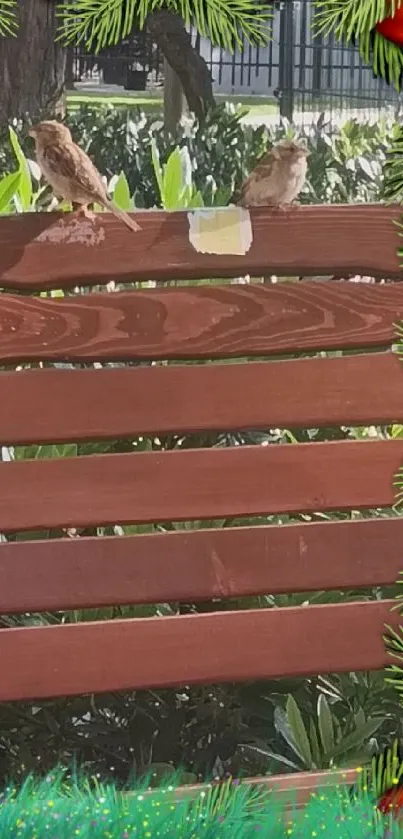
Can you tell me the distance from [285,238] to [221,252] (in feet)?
0.35

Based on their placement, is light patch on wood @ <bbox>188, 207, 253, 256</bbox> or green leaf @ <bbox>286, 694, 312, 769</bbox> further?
green leaf @ <bbox>286, 694, 312, 769</bbox>

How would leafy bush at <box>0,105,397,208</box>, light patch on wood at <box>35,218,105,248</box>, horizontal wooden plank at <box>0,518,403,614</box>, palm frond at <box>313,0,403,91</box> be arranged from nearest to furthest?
palm frond at <box>313,0,403,91</box>
light patch on wood at <box>35,218,105,248</box>
horizontal wooden plank at <box>0,518,403,614</box>
leafy bush at <box>0,105,397,208</box>

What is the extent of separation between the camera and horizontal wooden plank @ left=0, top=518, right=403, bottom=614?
6.18 ft

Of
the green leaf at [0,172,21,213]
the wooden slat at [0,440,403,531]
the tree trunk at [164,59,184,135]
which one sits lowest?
the wooden slat at [0,440,403,531]

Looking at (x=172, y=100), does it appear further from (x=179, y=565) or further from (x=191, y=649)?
(x=191, y=649)

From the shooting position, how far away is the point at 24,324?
178 centimetres

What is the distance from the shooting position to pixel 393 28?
146cm

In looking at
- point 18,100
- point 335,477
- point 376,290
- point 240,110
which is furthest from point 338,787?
point 18,100

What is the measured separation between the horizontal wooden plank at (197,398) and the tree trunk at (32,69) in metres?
0.68

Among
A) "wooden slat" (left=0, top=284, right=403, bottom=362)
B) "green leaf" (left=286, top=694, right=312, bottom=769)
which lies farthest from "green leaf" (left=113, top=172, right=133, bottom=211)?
"green leaf" (left=286, top=694, right=312, bottom=769)

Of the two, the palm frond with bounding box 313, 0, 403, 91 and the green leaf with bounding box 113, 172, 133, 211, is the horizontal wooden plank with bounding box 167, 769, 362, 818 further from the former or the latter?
the palm frond with bounding box 313, 0, 403, 91

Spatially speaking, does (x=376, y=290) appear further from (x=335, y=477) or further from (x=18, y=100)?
(x=18, y=100)

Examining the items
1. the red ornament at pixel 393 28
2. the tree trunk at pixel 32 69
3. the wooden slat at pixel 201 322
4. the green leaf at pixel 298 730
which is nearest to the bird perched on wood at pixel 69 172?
the wooden slat at pixel 201 322

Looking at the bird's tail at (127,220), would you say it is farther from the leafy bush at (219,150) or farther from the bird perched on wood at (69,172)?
the leafy bush at (219,150)
